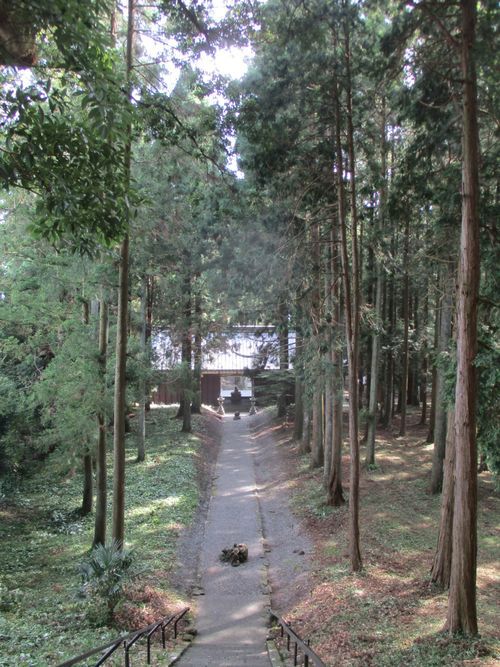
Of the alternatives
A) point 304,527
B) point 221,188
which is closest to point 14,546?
point 304,527

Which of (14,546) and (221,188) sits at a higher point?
(221,188)

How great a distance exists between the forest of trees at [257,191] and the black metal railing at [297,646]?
2183 mm

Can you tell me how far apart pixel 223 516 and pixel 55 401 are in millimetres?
6458

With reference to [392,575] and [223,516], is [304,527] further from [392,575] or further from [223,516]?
[392,575]

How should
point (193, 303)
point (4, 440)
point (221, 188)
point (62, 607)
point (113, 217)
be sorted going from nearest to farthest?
point (113, 217)
point (62, 607)
point (221, 188)
point (4, 440)
point (193, 303)

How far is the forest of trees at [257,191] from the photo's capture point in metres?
5.10

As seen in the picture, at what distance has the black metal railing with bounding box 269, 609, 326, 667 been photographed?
5.38 m

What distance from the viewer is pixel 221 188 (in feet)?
38.0

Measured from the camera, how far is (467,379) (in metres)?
7.00

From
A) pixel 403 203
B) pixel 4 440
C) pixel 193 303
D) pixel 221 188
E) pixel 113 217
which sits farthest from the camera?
pixel 193 303

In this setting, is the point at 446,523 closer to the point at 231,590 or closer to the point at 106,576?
the point at 231,590

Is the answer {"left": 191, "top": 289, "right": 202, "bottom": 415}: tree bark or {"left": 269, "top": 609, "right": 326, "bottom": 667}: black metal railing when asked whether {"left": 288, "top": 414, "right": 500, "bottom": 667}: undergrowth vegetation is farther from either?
{"left": 191, "top": 289, "right": 202, "bottom": 415}: tree bark

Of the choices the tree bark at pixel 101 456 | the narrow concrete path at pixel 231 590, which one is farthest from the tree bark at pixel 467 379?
the tree bark at pixel 101 456

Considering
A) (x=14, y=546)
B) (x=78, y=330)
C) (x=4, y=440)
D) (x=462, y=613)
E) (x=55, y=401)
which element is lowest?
(x=14, y=546)
